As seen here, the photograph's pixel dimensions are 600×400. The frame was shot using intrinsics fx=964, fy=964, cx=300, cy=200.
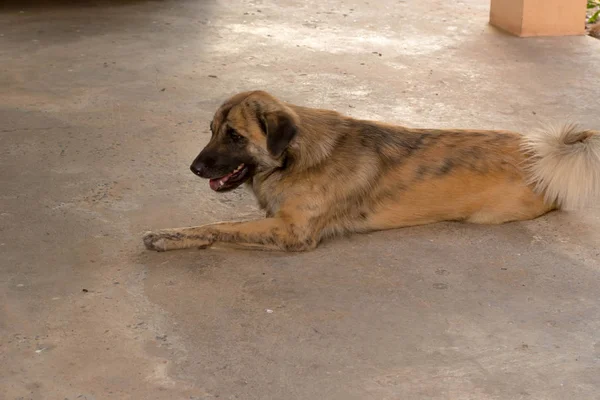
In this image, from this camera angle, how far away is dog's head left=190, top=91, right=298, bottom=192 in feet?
13.4

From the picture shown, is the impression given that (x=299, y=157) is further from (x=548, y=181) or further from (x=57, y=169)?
(x=57, y=169)

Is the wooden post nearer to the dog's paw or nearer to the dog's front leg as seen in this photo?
the dog's front leg

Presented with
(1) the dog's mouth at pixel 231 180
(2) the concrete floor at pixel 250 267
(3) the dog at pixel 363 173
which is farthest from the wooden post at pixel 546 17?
(1) the dog's mouth at pixel 231 180

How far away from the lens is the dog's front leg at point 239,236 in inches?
160

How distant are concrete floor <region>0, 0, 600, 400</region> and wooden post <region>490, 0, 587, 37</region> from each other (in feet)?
2.30

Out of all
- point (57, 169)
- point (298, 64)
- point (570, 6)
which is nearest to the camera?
point (57, 169)

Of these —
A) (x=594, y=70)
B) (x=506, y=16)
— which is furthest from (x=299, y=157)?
(x=506, y=16)

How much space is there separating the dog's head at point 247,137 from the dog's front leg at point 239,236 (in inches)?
9.4

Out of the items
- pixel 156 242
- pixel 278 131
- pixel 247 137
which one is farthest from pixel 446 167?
pixel 156 242

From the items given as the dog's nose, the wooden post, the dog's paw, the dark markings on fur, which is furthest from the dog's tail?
the wooden post

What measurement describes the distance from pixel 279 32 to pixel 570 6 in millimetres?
2348

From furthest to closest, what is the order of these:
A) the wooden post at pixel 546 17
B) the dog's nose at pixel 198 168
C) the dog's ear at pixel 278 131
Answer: the wooden post at pixel 546 17
the dog's nose at pixel 198 168
the dog's ear at pixel 278 131

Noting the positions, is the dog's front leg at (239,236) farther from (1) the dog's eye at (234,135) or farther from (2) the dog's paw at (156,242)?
(1) the dog's eye at (234,135)

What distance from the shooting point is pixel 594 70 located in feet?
22.4
